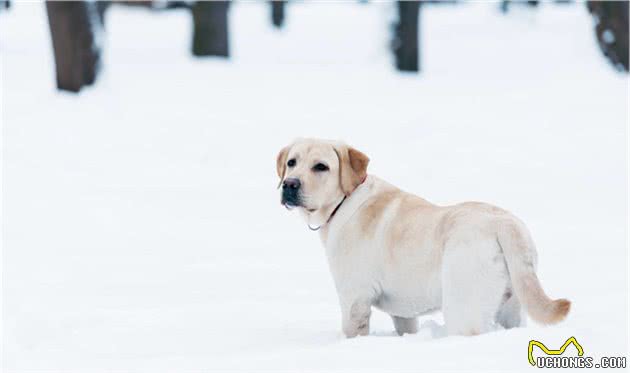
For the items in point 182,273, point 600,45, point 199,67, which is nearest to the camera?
point 182,273

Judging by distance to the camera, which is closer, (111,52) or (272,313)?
(272,313)

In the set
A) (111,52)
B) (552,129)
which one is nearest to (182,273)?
(552,129)

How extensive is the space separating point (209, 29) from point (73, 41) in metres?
2.72

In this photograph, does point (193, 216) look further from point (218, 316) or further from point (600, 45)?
point (600, 45)

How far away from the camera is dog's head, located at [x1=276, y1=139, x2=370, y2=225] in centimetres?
579

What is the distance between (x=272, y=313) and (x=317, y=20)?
2110cm

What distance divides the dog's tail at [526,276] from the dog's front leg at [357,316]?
1.02 meters

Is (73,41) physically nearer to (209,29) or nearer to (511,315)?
(209,29)

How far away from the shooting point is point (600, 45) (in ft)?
56.9

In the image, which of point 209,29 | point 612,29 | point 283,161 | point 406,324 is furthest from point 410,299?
point 612,29

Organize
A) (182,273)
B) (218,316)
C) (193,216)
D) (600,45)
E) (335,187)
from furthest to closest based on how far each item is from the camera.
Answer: (600,45), (193,216), (182,273), (218,316), (335,187)

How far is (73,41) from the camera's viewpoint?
1434 cm

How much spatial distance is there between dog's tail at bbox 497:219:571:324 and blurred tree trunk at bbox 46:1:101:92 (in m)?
10.1

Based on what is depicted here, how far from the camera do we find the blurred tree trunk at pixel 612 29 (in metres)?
16.7
